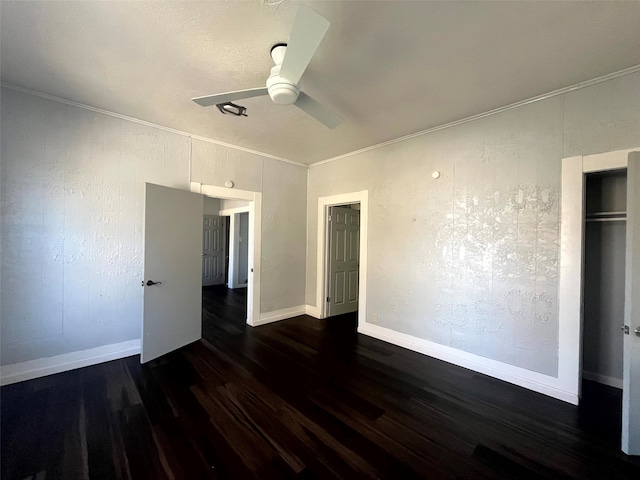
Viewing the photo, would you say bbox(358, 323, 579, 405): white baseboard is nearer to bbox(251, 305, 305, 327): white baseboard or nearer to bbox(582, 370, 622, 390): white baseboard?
bbox(582, 370, 622, 390): white baseboard

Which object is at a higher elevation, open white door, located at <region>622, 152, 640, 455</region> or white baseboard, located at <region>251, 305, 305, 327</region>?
open white door, located at <region>622, 152, 640, 455</region>

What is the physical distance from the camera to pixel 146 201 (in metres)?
2.80

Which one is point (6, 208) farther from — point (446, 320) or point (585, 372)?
point (585, 372)

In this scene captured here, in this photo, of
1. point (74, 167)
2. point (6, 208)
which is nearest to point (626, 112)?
point (74, 167)

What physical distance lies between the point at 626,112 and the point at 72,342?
5468 millimetres

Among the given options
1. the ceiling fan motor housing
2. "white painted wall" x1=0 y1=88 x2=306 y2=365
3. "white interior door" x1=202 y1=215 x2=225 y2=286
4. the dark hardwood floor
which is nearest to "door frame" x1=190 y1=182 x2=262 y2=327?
"white painted wall" x1=0 y1=88 x2=306 y2=365

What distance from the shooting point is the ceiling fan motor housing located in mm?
1660

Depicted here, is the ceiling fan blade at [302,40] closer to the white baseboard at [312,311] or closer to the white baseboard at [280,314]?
the white baseboard at [280,314]

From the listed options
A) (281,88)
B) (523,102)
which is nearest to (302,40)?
(281,88)

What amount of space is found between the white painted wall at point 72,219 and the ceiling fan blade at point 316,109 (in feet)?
7.38

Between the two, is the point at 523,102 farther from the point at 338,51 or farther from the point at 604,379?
the point at 604,379

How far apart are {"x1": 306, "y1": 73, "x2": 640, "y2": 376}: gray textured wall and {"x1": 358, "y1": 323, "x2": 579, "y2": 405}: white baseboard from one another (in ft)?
0.25

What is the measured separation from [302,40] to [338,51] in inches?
24.6

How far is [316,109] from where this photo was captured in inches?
75.5
